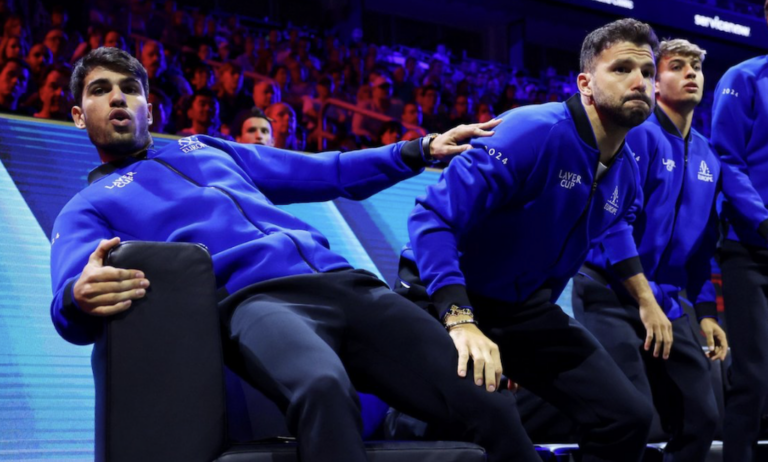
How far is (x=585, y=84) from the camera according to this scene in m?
2.26

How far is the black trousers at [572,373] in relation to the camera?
1982mm

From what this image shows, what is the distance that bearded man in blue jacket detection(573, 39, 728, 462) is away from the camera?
2.52 meters

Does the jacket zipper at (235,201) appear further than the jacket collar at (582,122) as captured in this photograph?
No

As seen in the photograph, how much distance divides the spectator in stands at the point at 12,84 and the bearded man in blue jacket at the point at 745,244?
3.72 m

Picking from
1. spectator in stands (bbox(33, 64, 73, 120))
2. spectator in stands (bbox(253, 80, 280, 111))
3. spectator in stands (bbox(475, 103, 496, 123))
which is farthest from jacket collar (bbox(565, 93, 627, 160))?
spectator in stands (bbox(475, 103, 496, 123))

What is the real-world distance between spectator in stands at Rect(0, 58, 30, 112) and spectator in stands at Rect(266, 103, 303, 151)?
4.70 feet

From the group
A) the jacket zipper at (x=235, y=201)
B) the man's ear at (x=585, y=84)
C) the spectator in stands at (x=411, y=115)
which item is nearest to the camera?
the jacket zipper at (x=235, y=201)

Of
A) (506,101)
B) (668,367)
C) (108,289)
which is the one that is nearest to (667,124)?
(668,367)

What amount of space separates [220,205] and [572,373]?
3.09 ft

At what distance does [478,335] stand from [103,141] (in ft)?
3.57

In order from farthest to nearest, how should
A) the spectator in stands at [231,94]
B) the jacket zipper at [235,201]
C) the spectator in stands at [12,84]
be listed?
the spectator in stands at [231,94] < the spectator in stands at [12,84] < the jacket zipper at [235,201]

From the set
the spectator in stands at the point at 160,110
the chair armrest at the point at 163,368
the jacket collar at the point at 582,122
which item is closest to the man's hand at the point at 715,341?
the jacket collar at the point at 582,122

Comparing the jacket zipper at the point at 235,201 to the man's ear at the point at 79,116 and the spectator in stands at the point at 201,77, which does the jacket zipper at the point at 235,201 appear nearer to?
the man's ear at the point at 79,116

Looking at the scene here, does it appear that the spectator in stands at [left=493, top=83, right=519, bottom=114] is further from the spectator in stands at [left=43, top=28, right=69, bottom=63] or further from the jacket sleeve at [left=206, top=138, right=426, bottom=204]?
the jacket sleeve at [left=206, top=138, right=426, bottom=204]
